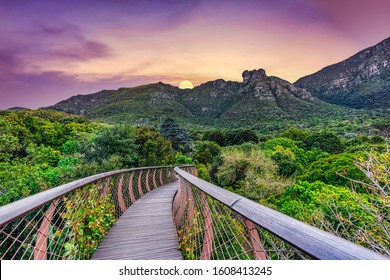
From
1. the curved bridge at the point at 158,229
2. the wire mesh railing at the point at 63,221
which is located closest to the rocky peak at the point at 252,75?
the curved bridge at the point at 158,229

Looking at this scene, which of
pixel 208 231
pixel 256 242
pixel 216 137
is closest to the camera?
pixel 256 242

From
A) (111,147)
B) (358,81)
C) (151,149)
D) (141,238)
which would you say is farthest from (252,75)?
(141,238)

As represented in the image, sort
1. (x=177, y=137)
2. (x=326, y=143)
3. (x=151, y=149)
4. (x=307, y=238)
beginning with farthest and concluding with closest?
(x=326, y=143) → (x=177, y=137) → (x=151, y=149) → (x=307, y=238)

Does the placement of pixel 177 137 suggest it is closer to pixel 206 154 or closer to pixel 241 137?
pixel 206 154

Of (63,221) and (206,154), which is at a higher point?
(63,221)

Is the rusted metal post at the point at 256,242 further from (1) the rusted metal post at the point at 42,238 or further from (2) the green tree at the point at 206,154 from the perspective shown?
(2) the green tree at the point at 206,154

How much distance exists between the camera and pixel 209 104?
8519 cm

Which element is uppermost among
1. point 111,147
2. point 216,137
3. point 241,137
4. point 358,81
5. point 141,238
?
point 358,81

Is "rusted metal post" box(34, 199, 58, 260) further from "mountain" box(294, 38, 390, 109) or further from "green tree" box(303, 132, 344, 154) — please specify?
"mountain" box(294, 38, 390, 109)

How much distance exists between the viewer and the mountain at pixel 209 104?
232ft

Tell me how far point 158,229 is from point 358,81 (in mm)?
100826

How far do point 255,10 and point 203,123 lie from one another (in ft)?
229

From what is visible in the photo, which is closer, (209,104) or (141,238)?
(141,238)

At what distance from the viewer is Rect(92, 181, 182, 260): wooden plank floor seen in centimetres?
299
